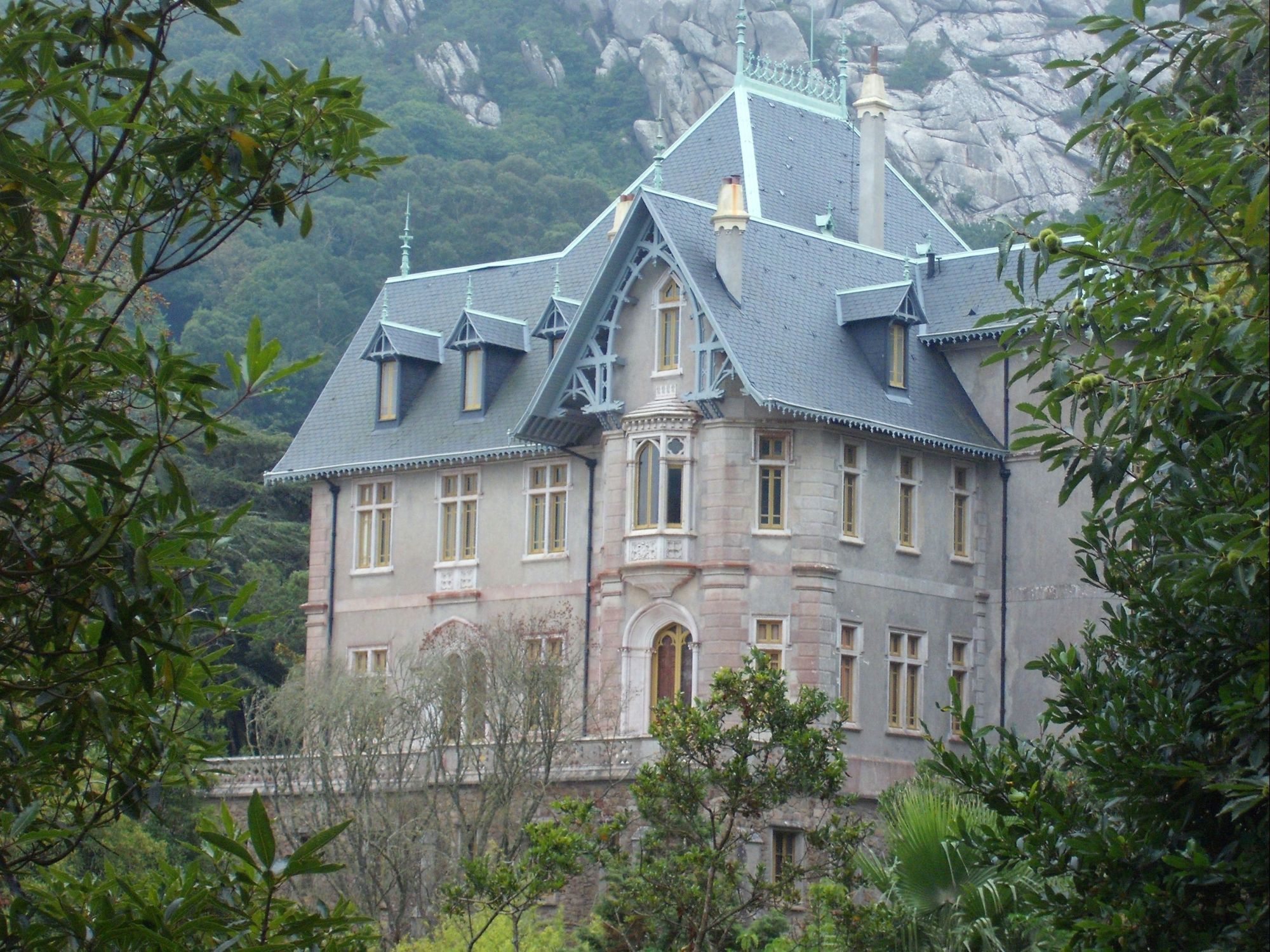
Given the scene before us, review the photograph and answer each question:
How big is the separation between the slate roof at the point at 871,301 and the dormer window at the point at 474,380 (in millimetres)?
7324

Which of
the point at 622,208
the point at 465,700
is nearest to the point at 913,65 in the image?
the point at 622,208

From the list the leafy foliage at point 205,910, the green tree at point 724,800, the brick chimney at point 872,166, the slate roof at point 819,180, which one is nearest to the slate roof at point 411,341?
the slate roof at point 819,180

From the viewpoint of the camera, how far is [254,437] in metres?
61.4

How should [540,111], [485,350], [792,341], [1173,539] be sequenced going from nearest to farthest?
[1173,539]
[792,341]
[485,350]
[540,111]

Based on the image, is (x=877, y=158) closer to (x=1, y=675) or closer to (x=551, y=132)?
(x=1, y=675)

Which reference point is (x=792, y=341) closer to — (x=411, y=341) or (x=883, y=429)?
(x=883, y=429)

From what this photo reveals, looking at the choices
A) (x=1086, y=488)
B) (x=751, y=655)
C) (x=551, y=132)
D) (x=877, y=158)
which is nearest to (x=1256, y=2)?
(x=751, y=655)

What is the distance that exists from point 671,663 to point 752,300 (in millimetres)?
6419

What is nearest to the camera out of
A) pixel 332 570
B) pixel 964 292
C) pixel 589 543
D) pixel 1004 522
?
pixel 1004 522

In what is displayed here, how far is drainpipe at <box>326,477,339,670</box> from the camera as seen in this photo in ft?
141

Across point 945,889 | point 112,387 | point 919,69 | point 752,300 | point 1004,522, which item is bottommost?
point 945,889

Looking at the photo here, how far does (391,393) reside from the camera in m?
43.5

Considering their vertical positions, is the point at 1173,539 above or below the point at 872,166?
below

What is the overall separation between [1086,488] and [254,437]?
30851 mm
